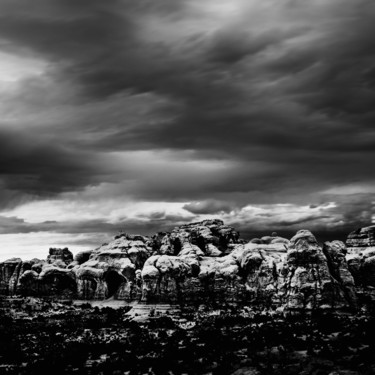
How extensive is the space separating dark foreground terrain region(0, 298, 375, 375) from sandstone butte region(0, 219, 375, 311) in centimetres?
615

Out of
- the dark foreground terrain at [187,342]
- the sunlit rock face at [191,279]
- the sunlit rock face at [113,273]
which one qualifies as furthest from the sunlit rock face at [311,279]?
the sunlit rock face at [113,273]

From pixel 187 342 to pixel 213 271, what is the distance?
45.8m

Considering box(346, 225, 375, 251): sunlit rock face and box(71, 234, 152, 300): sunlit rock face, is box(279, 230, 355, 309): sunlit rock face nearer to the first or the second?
box(346, 225, 375, 251): sunlit rock face

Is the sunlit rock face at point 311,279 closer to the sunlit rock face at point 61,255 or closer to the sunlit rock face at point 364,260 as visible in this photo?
the sunlit rock face at point 364,260

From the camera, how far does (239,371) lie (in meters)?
58.8

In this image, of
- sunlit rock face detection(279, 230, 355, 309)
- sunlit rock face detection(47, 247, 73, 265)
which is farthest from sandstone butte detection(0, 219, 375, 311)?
sunlit rock face detection(47, 247, 73, 265)

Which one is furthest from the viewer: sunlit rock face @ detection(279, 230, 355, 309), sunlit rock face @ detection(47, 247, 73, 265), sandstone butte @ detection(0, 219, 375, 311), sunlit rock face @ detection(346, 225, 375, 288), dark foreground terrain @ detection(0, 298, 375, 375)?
sunlit rock face @ detection(47, 247, 73, 265)

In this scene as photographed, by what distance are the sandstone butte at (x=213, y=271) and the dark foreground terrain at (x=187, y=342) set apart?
20.2 ft

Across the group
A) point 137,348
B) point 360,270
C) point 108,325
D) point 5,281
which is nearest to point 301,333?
point 137,348

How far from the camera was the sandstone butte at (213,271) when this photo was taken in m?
114

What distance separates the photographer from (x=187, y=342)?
84.9 metres

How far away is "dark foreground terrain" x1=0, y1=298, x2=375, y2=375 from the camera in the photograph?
63.2 m

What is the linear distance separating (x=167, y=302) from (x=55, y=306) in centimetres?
3478

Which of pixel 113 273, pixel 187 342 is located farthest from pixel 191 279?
pixel 187 342
